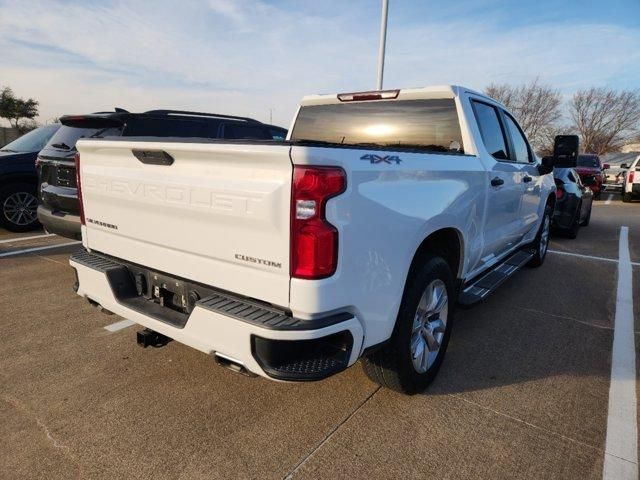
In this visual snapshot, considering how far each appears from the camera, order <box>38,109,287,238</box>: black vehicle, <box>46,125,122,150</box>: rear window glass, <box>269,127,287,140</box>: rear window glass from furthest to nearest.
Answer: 1. <box>269,127,287,140</box>: rear window glass
2. <box>46,125,122,150</box>: rear window glass
3. <box>38,109,287,238</box>: black vehicle

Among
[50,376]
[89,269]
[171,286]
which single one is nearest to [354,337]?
[171,286]

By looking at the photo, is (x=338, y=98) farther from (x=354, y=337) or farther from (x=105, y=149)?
(x=354, y=337)

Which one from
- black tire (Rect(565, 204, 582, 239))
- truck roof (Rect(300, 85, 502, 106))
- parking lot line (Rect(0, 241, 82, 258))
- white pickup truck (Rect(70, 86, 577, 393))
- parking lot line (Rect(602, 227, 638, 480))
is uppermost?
truck roof (Rect(300, 85, 502, 106))

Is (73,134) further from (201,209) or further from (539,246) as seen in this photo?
(539,246)

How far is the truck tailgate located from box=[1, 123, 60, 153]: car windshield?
19.3 feet

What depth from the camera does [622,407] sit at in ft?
9.23

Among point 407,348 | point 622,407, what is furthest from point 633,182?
point 407,348

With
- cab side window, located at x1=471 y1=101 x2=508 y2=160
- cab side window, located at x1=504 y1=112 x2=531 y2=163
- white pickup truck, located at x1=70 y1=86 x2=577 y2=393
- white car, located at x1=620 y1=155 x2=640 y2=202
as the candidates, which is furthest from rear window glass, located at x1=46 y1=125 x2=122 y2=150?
white car, located at x1=620 y1=155 x2=640 y2=202

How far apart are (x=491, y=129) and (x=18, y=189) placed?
721cm

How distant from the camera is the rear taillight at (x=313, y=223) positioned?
1861 mm

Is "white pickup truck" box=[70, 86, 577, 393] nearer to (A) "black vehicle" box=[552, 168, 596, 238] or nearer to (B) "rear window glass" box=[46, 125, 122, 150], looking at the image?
(B) "rear window glass" box=[46, 125, 122, 150]

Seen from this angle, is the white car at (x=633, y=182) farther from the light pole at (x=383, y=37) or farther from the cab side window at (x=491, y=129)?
the cab side window at (x=491, y=129)

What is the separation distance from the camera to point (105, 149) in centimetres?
271

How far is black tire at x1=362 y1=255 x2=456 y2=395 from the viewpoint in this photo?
2.48 m
